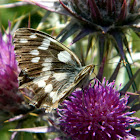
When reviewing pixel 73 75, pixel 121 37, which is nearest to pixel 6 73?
pixel 73 75

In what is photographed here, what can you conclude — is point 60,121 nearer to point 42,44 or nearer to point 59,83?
point 59,83

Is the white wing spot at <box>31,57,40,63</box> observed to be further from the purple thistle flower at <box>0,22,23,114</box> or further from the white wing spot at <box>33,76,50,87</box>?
the purple thistle flower at <box>0,22,23,114</box>

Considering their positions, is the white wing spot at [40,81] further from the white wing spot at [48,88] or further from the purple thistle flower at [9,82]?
the purple thistle flower at [9,82]

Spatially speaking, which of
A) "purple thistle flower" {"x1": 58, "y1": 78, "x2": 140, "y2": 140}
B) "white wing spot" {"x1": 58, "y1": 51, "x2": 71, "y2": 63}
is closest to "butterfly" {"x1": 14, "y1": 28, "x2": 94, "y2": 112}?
"white wing spot" {"x1": 58, "y1": 51, "x2": 71, "y2": 63}

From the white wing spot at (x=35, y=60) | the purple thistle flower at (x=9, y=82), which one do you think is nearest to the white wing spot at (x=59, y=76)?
the white wing spot at (x=35, y=60)

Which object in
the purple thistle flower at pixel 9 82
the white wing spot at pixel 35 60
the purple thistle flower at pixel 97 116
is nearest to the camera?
the purple thistle flower at pixel 97 116

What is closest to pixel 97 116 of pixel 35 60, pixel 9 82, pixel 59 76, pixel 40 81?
pixel 59 76
